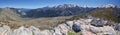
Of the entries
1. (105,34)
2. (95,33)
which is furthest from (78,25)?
(105,34)

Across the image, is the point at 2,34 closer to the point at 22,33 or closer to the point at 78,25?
the point at 22,33

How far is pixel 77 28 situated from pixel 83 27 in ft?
10.8

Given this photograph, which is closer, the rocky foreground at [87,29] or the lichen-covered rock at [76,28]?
the rocky foreground at [87,29]

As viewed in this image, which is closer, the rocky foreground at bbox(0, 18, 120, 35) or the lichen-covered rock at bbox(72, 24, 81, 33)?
the rocky foreground at bbox(0, 18, 120, 35)

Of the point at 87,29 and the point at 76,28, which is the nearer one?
the point at 87,29

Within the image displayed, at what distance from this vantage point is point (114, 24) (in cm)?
13862

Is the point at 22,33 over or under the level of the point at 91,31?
over

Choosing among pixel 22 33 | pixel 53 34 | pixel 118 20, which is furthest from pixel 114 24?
pixel 22 33

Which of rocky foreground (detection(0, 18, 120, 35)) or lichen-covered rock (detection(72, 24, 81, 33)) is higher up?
rocky foreground (detection(0, 18, 120, 35))

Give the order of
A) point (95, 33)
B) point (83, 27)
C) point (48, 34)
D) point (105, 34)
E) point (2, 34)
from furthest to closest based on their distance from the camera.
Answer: point (83, 27), point (95, 33), point (105, 34), point (48, 34), point (2, 34)

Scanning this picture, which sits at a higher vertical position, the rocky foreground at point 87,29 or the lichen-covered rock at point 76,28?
the rocky foreground at point 87,29

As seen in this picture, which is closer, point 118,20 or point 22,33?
point 22,33

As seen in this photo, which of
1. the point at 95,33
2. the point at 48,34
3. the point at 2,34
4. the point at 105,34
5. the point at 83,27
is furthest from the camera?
the point at 83,27

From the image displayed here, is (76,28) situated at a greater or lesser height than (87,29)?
lesser
